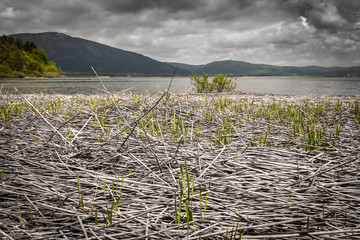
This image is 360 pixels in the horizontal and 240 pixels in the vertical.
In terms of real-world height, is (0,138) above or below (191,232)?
above

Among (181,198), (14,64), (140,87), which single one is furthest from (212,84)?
(14,64)

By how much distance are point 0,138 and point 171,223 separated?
9.82 feet

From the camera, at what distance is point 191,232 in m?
1.31

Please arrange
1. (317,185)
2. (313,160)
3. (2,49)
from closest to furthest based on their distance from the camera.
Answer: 1. (317,185)
2. (313,160)
3. (2,49)

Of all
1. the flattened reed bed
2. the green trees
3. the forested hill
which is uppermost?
the forested hill

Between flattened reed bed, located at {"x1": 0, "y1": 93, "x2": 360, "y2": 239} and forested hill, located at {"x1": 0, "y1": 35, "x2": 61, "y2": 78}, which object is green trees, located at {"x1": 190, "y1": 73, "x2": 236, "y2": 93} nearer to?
flattened reed bed, located at {"x1": 0, "y1": 93, "x2": 360, "y2": 239}

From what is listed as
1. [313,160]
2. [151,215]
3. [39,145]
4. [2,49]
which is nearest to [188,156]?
[151,215]

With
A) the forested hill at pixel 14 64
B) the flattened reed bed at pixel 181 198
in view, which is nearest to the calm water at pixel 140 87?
the flattened reed bed at pixel 181 198

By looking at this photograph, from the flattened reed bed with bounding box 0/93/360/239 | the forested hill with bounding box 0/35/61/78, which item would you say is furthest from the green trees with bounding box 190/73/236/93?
the forested hill with bounding box 0/35/61/78

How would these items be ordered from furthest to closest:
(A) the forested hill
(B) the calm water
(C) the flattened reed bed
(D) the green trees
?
(A) the forested hill
(B) the calm water
(D) the green trees
(C) the flattened reed bed

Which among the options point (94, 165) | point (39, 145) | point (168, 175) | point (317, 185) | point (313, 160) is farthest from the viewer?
point (39, 145)

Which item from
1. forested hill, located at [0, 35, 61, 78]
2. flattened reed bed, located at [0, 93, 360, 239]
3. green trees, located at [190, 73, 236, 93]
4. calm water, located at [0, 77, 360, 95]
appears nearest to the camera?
flattened reed bed, located at [0, 93, 360, 239]

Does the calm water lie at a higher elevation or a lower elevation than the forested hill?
lower

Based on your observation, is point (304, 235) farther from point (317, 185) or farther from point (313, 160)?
point (313, 160)
